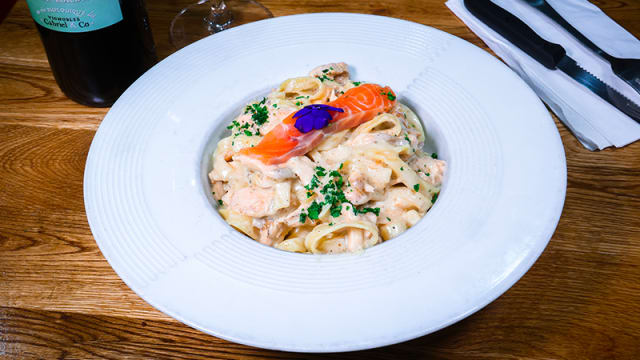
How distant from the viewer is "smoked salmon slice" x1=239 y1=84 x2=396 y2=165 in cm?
184

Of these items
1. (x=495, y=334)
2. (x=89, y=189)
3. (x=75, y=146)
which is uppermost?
(x=89, y=189)

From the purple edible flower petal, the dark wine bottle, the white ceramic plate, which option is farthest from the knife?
the dark wine bottle

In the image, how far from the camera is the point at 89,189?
1679 millimetres

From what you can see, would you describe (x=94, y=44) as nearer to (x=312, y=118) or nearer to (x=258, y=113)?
(x=258, y=113)

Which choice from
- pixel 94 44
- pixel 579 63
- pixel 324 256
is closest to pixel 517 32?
pixel 579 63

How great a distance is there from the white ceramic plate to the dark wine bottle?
0.20m

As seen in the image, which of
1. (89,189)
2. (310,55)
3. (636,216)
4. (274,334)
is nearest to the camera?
(274,334)

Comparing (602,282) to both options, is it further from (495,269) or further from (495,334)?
(495,269)

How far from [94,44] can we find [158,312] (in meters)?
1.11

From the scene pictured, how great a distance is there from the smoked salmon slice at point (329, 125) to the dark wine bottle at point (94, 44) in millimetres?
742

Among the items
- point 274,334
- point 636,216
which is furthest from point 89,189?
point 636,216

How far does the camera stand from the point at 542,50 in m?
2.36

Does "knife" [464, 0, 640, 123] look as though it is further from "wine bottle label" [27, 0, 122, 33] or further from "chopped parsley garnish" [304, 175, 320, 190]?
"wine bottle label" [27, 0, 122, 33]

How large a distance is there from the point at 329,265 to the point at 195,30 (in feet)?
5.91
